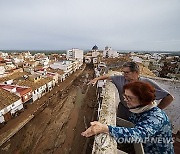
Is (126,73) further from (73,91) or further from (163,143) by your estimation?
(73,91)

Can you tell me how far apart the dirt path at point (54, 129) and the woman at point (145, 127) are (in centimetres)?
1321

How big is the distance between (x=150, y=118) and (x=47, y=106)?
879 inches

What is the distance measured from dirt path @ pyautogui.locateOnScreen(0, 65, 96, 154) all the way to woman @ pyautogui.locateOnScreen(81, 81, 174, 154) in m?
13.2

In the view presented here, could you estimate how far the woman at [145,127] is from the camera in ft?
5.17

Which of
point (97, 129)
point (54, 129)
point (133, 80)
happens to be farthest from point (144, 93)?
point (54, 129)

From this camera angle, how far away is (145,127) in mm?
1588

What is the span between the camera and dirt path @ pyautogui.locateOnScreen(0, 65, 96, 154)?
1424cm

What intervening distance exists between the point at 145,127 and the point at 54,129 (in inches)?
665

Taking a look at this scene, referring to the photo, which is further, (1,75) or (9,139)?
(1,75)

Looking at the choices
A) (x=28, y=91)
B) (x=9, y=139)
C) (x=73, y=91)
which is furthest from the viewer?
(x=73, y=91)

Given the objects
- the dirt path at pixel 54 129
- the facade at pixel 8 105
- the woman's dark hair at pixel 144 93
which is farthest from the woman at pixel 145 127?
the facade at pixel 8 105

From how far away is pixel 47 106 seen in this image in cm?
2280

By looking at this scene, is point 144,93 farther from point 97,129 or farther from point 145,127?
point 97,129

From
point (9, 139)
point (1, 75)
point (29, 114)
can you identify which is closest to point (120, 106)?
point (9, 139)
